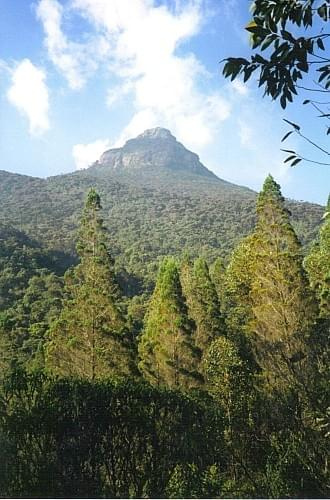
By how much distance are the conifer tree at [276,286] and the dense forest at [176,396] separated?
0.02 metres

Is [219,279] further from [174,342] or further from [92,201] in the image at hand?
[92,201]

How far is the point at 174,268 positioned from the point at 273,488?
9.08m

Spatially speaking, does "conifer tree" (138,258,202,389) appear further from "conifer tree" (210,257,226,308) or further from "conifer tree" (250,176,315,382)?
"conifer tree" (210,257,226,308)

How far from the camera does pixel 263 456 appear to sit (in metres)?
4.41

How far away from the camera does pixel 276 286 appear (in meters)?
9.30

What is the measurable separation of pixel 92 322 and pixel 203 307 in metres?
4.53

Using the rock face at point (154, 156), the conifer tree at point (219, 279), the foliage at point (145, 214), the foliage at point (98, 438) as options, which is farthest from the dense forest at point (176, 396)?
the rock face at point (154, 156)

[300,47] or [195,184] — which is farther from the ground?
[195,184]

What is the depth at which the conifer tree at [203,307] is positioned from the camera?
13492mm

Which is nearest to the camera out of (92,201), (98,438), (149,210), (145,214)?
(98,438)

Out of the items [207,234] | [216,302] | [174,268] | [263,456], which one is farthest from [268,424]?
[207,234]

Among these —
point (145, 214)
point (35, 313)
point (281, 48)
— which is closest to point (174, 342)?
point (35, 313)

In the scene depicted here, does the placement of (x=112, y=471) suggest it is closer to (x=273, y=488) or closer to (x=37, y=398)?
(x=37, y=398)

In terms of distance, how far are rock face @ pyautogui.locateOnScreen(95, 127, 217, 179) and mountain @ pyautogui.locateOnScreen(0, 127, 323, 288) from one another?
0.83 feet
